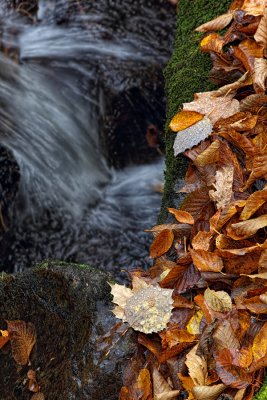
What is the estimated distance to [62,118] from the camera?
477 cm

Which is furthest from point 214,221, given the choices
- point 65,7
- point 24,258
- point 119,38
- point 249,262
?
point 65,7

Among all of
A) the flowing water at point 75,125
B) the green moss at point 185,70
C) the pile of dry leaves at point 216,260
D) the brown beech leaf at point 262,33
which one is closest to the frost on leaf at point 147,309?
the pile of dry leaves at point 216,260

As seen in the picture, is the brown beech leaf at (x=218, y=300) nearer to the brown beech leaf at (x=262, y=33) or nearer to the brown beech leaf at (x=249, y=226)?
the brown beech leaf at (x=249, y=226)

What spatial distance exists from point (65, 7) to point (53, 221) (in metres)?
2.28

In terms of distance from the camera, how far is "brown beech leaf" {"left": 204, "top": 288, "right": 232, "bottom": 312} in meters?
2.05

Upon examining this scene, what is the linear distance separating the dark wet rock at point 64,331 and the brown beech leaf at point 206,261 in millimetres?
382

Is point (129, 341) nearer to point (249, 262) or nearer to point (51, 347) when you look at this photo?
point (51, 347)

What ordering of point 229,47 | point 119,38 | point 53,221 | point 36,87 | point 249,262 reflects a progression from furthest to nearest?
point 119,38, point 36,87, point 53,221, point 229,47, point 249,262

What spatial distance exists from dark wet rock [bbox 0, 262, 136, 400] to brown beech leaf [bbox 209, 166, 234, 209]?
58cm

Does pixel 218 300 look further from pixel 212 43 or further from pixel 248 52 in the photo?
pixel 212 43

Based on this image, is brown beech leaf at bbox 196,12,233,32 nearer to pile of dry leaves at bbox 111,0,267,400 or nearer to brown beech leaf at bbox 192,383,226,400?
pile of dry leaves at bbox 111,0,267,400

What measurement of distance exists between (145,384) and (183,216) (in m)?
0.71

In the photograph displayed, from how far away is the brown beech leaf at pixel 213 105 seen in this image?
250cm

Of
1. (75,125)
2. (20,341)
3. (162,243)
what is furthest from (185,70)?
(75,125)
